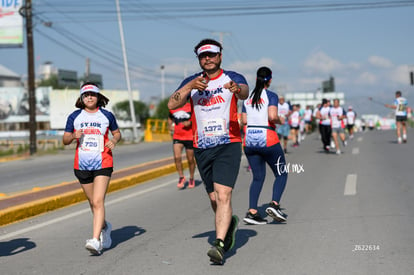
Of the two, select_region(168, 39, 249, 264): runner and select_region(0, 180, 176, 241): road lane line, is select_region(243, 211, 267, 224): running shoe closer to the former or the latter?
select_region(168, 39, 249, 264): runner

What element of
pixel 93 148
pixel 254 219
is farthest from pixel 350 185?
pixel 93 148

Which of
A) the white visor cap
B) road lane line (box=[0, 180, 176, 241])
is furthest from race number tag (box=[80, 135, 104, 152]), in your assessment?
road lane line (box=[0, 180, 176, 241])

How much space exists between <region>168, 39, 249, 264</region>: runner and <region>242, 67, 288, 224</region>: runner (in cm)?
192

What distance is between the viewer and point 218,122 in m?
5.29

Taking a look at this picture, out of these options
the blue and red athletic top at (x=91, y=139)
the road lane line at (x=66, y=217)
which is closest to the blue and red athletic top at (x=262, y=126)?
the blue and red athletic top at (x=91, y=139)

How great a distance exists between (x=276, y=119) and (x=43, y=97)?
6392cm

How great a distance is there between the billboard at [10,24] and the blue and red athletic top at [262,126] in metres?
33.0

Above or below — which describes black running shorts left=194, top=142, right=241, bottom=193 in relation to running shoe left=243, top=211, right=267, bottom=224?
above

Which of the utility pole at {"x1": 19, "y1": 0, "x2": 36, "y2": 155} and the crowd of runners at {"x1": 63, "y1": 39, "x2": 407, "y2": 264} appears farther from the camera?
the utility pole at {"x1": 19, "y1": 0, "x2": 36, "y2": 155}

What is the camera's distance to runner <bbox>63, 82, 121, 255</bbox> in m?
5.84

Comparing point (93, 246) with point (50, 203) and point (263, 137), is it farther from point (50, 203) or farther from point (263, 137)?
point (50, 203)

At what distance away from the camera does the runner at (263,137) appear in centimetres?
724

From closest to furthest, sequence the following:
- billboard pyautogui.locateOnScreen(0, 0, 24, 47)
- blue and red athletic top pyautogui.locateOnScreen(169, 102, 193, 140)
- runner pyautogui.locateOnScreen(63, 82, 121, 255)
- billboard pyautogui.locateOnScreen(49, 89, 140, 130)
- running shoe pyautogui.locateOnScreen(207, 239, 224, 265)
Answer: running shoe pyautogui.locateOnScreen(207, 239, 224, 265)
runner pyautogui.locateOnScreen(63, 82, 121, 255)
blue and red athletic top pyautogui.locateOnScreen(169, 102, 193, 140)
billboard pyautogui.locateOnScreen(0, 0, 24, 47)
billboard pyautogui.locateOnScreen(49, 89, 140, 130)

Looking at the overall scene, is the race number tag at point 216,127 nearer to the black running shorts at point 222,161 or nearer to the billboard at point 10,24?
the black running shorts at point 222,161
